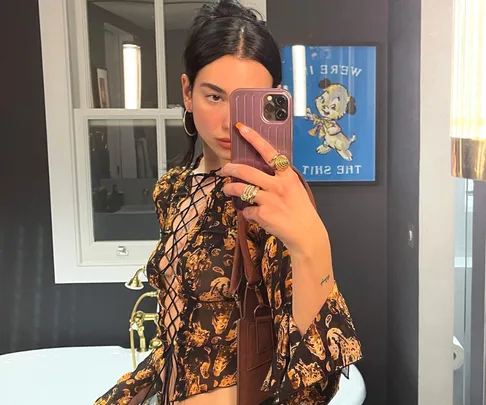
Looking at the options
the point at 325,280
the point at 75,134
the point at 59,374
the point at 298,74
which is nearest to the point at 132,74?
the point at 75,134

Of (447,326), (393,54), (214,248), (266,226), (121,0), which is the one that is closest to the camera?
(266,226)

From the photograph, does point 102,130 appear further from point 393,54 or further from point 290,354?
point 290,354

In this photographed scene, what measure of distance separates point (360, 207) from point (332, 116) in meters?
0.36

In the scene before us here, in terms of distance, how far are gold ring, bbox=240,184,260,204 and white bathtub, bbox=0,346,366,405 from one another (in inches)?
63.5

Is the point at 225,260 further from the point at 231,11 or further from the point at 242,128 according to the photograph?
the point at 231,11

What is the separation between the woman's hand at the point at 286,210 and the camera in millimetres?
533

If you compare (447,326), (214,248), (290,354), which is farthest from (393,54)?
(290,354)

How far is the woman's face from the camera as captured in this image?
28.1 inches

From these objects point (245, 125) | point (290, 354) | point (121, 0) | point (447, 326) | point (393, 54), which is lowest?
point (447, 326)

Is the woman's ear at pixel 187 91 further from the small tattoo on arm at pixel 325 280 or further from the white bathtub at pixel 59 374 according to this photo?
the white bathtub at pixel 59 374

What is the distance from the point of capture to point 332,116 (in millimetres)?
1996

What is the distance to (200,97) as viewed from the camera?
748 mm

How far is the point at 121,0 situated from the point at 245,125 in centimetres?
169

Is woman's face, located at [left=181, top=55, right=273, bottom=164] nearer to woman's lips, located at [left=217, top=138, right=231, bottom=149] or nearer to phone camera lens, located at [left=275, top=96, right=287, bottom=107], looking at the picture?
woman's lips, located at [left=217, top=138, right=231, bottom=149]
